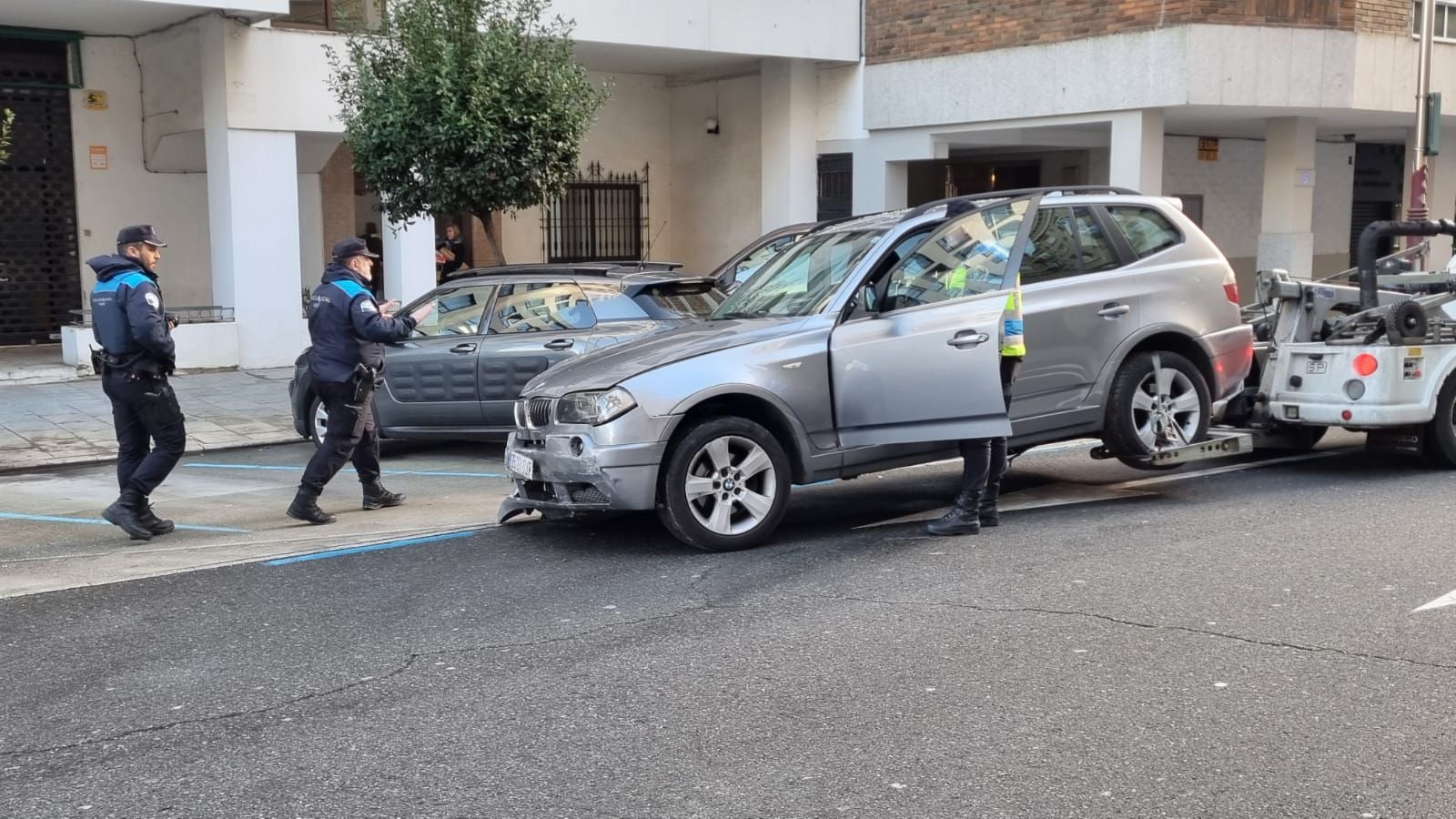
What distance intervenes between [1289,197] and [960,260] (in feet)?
40.6

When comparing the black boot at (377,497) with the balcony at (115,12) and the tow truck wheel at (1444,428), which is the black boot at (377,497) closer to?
the tow truck wheel at (1444,428)

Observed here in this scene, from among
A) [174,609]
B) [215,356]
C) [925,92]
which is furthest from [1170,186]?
[174,609]

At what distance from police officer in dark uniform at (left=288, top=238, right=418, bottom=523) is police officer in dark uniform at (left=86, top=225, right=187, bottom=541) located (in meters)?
0.83

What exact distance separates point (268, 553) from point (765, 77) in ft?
47.4

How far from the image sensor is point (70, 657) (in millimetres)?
5906

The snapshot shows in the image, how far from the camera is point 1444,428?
367 inches

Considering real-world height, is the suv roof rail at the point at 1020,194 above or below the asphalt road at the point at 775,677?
above

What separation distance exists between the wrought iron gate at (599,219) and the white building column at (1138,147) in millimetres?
8216

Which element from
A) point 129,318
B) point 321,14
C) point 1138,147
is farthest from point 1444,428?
point 321,14

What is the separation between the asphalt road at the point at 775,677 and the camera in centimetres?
439

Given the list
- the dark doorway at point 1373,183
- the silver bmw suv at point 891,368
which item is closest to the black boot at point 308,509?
the silver bmw suv at point 891,368

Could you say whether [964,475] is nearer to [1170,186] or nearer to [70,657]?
[70,657]

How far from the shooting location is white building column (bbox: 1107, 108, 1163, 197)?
672 inches

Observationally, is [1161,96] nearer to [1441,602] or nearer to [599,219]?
[599,219]
